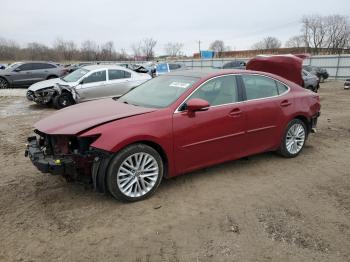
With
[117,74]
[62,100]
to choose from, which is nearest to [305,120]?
[117,74]

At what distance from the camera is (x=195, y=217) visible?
382 cm

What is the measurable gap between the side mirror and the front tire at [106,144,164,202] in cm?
73

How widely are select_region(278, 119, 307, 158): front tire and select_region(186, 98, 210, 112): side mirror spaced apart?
2.04m

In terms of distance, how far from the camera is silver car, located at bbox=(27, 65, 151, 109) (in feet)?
37.1

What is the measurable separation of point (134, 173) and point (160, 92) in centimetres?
141

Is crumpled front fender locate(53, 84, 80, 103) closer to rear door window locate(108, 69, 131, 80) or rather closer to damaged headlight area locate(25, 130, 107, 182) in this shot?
rear door window locate(108, 69, 131, 80)

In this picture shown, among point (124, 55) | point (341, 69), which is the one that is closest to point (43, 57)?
point (124, 55)

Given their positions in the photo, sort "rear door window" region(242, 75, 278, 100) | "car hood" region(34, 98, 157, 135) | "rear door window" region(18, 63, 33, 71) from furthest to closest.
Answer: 1. "rear door window" region(18, 63, 33, 71)
2. "rear door window" region(242, 75, 278, 100)
3. "car hood" region(34, 98, 157, 135)

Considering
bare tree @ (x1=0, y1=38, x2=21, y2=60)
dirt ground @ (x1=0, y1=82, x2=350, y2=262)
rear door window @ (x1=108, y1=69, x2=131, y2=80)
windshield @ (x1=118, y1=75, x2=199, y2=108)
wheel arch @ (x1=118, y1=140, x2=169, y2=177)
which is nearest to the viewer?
dirt ground @ (x1=0, y1=82, x2=350, y2=262)

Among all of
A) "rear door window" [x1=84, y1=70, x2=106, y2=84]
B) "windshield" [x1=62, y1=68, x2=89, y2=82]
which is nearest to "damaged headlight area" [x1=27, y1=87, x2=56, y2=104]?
"windshield" [x1=62, y1=68, x2=89, y2=82]

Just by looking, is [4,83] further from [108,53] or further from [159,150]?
[108,53]

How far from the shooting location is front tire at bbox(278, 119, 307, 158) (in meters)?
5.79

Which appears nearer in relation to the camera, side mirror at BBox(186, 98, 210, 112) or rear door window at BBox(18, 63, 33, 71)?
side mirror at BBox(186, 98, 210, 112)

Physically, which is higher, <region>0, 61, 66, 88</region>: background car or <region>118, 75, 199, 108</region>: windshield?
<region>118, 75, 199, 108</region>: windshield
